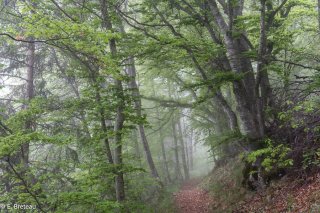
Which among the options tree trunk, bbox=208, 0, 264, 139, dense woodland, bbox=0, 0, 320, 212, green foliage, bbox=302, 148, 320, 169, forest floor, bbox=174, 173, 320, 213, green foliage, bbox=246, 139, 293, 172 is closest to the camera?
forest floor, bbox=174, 173, 320, 213

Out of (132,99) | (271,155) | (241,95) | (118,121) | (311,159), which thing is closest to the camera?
(271,155)

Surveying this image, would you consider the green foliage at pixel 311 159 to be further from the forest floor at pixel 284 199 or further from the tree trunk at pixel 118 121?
the tree trunk at pixel 118 121

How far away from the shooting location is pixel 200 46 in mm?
8648

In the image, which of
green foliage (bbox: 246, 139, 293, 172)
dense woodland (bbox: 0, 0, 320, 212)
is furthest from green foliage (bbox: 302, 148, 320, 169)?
green foliage (bbox: 246, 139, 293, 172)

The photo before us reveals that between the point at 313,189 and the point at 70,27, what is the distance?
6.58 m

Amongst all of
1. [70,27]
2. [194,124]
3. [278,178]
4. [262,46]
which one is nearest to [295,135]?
[278,178]

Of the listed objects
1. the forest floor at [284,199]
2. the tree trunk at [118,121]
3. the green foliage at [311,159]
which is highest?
the tree trunk at [118,121]

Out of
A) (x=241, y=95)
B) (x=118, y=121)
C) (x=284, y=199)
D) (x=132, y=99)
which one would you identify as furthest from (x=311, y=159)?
(x=118, y=121)

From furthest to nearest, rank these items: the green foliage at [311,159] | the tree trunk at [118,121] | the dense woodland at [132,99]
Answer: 1. the tree trunk at [118,121]
2. the green foliage at [311,159]
3. the dense woodland at [132,99]

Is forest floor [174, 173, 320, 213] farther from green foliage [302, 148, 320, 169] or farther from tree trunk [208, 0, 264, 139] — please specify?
tree trunk [208, 0, 264, 139]

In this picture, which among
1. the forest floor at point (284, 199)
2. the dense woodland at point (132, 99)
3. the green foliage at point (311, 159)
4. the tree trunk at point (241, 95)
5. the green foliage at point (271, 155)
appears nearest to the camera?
the forest floor at point (284, 199)

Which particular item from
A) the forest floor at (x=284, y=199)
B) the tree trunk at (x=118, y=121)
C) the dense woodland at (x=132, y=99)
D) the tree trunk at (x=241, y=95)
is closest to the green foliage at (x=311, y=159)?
the dense woodland at (x=132, y=99)

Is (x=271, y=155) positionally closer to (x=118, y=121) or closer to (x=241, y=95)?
(x=241, y=95)

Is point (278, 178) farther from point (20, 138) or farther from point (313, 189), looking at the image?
point (20, 138)
